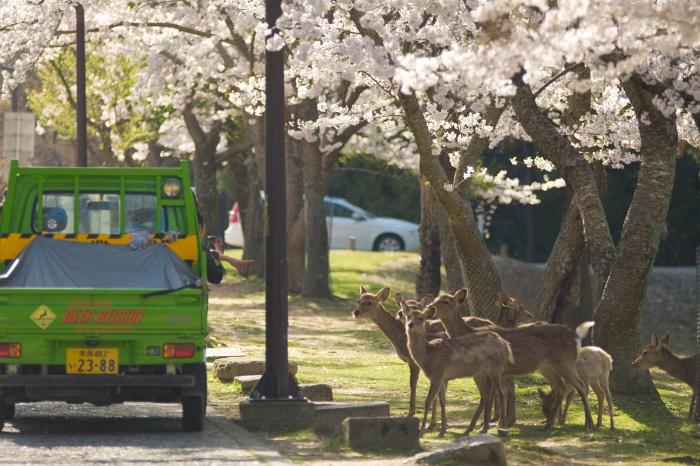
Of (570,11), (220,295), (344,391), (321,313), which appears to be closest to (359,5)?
(344,391)

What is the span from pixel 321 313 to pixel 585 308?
30.0 feet

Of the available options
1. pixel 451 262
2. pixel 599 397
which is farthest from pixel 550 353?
pixel 451 262

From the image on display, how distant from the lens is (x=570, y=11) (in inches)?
388

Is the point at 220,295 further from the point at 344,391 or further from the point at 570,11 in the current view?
the point at 570,11

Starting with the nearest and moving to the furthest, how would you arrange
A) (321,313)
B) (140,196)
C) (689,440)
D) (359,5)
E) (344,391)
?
(689,440)
(140,196)
(344,391)
(359,5)
(321,313)

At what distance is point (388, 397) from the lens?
57.2 feet

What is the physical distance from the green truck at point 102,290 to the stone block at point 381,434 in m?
1.70

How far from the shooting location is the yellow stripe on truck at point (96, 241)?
15.0 meters

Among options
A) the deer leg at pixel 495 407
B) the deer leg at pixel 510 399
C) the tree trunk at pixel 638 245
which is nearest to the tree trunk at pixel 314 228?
the tree trunk at pixel 638 245

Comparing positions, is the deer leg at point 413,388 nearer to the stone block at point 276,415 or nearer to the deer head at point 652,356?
the stone block at point 276,415

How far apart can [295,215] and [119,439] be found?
2332cm

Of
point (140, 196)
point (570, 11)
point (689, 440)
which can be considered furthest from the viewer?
point (140, 196)

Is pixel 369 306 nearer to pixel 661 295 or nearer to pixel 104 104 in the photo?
pixel 661 295

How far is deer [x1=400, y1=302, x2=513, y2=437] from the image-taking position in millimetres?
14125
